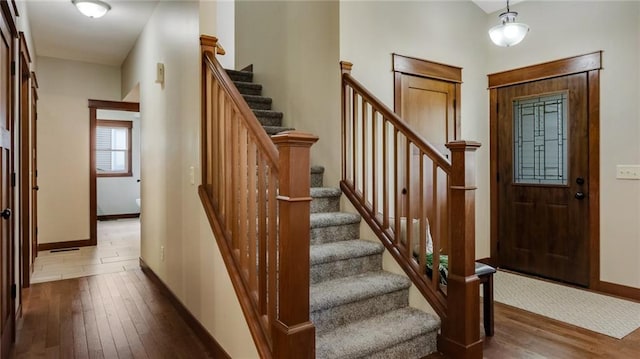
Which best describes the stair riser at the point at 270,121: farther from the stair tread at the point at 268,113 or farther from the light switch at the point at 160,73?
the light switch at the point at 160,73

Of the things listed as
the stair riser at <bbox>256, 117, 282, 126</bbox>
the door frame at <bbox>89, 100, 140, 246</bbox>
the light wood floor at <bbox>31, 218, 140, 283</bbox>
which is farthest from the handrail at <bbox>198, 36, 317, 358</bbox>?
the door frame at <bbox>89, 100, 140, 246</bbox>

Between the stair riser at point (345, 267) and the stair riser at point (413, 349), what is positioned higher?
the stair riser at point (345, 267)

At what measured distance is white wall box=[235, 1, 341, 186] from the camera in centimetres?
332

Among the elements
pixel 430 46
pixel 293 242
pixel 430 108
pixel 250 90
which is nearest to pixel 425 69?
pixel 430 46

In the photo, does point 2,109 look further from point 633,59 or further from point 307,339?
point 633,59

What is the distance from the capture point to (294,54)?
3750mm

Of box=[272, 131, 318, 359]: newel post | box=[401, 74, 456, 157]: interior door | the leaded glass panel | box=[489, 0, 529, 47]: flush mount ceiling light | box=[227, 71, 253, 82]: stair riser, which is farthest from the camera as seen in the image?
box=[227, 71, 253, 82]: stair riser

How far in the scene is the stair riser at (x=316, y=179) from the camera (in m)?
3.39

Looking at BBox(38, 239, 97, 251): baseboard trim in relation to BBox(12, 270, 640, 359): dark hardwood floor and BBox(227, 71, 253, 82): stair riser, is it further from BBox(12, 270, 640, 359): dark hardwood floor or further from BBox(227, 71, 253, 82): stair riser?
BBox(227, 71, 253, 82): stair riser

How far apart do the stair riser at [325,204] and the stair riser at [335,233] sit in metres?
0.25

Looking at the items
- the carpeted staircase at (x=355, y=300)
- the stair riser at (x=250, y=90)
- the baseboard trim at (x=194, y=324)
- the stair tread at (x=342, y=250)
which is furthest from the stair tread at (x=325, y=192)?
the stair riser at (x=250, y=90)

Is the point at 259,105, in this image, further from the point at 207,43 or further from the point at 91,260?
the point at 91,260

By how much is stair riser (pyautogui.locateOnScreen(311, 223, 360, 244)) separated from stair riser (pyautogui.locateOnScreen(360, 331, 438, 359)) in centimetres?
88

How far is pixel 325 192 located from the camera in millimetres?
3127
